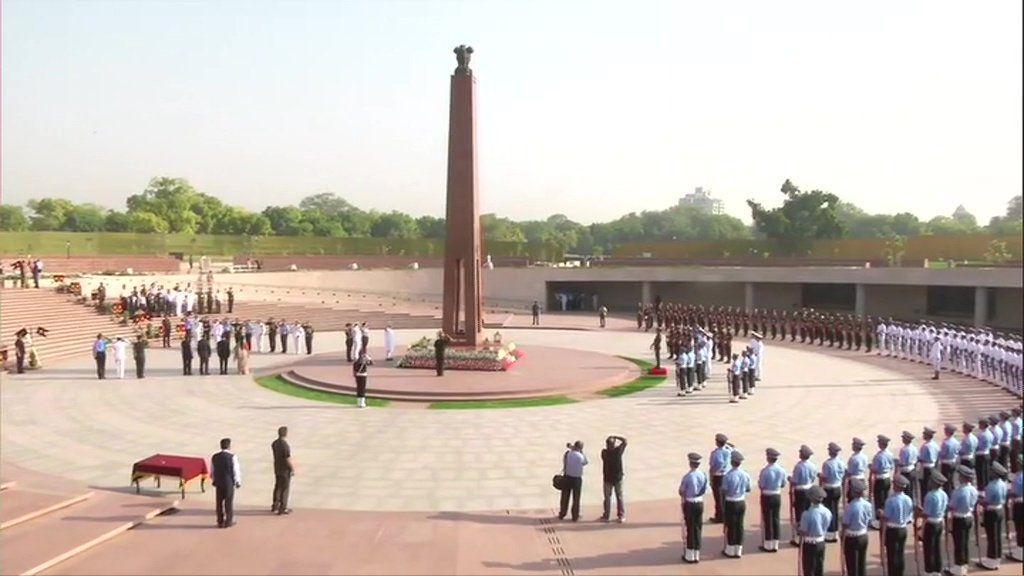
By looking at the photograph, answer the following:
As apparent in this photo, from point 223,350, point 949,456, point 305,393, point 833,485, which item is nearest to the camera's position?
point 833,485

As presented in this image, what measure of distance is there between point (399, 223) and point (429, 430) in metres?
76.9

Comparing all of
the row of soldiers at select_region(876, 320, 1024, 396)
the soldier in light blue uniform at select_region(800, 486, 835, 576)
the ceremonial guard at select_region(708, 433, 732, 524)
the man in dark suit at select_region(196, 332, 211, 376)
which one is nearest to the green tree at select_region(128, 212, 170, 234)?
the man in dark suit at select_region(196, 332, 211, 376)

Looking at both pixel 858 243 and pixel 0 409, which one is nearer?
pixel 0 409

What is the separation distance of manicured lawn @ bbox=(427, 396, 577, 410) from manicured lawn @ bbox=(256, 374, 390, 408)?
135 cm

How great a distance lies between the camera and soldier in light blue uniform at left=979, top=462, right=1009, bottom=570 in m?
8.18

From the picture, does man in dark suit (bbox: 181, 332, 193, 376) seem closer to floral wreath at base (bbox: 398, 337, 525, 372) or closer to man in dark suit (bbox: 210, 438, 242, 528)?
floral wreath at base (bbox: 398, 337, 525, 372)

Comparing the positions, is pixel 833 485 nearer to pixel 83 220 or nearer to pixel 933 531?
pixel 933 531

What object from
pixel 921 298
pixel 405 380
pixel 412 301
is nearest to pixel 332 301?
pixel 412 301

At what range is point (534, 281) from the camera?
43719mm

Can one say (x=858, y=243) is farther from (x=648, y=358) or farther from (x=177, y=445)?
(x=177, y=445)

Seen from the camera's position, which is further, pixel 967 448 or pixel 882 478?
pixel 967 448

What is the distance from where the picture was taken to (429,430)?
45.7 feet

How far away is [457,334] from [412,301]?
22249 mm

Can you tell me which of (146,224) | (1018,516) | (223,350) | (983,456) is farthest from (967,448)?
(146,224)
